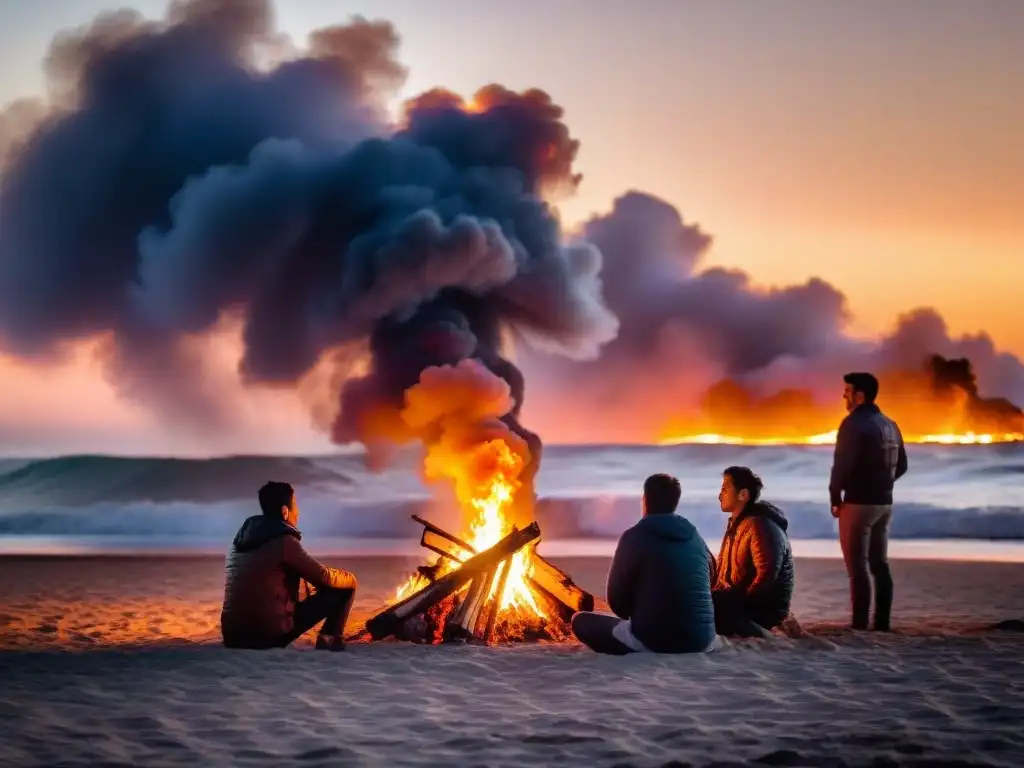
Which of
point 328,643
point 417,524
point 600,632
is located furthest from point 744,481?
point 417,524

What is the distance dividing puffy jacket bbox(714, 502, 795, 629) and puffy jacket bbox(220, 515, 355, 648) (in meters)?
3.28

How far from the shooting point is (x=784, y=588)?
10305 mm

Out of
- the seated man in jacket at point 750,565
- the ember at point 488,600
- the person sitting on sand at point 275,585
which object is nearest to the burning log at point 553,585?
the ember at point 488,600

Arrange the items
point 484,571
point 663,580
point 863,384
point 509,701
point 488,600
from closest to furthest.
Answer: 1. point 509,701
2. point 663,580
3. point 863,384
4. point 484,571
5. point 488,600

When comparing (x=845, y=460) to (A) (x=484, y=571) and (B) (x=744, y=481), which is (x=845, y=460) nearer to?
(B) (x=744, y=481)

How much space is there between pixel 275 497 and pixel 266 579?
0.67 metres

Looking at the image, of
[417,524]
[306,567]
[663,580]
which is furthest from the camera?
[417,524]

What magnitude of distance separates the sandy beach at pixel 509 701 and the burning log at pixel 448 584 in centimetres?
43

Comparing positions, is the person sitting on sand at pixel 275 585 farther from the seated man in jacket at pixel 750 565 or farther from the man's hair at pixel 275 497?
the seated man in jacket at pixel 750 565

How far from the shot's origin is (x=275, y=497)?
390 inches

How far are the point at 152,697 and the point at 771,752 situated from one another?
164 inches

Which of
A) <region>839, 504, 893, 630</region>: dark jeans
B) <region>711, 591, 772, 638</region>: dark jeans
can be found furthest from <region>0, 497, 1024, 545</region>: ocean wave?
<region>711, 591, 772, 638</region>: dark jeans

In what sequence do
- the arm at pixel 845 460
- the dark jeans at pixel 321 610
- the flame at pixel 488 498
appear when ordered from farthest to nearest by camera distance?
the flame at pixel 488 498, the arm at pixel 845 460, the dark jeans at pixel 321 610

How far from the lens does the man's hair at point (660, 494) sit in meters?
9.12
